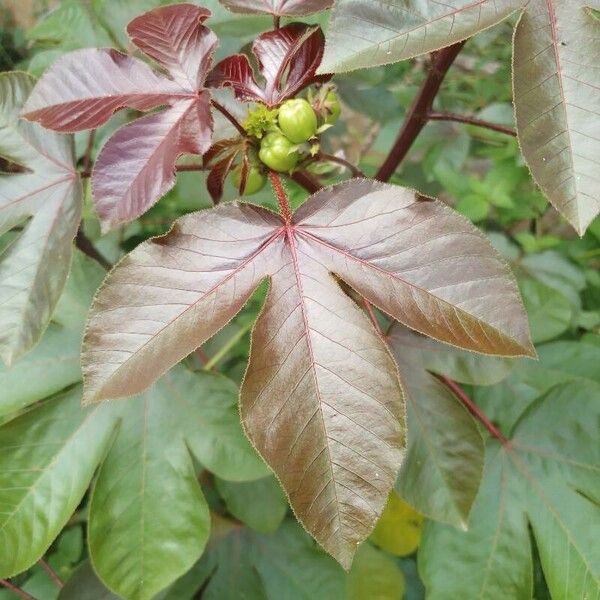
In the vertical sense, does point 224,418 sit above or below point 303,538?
above

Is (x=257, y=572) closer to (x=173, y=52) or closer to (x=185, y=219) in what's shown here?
(x=185, y=219)

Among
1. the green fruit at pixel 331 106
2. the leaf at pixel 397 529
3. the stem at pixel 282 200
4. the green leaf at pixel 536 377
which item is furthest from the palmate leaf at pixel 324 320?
the leaf at pixel 397 529

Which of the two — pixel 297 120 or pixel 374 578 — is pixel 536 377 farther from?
pixel 297 120

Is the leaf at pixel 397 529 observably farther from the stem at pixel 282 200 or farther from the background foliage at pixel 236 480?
the stem at pixel 282 200

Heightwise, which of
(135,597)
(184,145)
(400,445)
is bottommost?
(135,597)

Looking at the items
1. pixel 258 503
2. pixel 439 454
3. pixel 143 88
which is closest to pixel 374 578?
pixel 258 503

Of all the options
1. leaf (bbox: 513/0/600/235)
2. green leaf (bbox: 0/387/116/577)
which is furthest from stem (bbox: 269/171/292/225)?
green leaf (bbox: 0/387/116/577)

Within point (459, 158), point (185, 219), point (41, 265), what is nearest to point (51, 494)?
point (41, 265)
